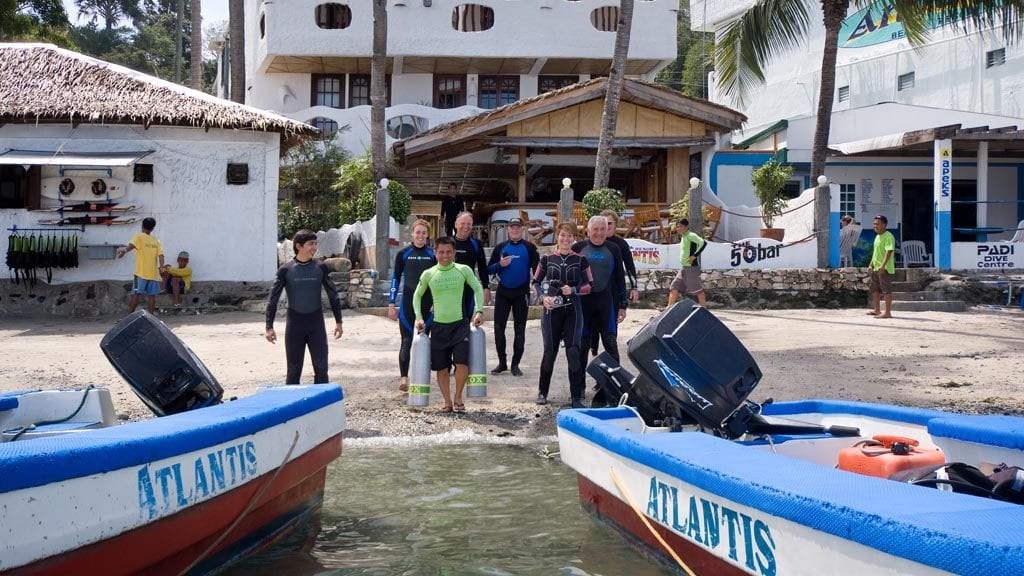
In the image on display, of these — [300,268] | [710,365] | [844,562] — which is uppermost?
[300,268]

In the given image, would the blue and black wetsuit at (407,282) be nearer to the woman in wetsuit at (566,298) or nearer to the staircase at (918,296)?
the woman in wetsuit at (566,298)

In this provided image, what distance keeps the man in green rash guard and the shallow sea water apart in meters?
0.99

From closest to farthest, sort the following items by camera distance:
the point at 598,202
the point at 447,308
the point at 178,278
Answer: the point at 447,308 < the point at 178,278 < the point at 598,202

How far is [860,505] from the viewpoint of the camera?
336 centimetres

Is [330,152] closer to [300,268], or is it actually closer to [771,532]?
[300,268]

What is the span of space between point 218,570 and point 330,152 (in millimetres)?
18927

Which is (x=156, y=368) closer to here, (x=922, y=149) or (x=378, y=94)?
(x=378, y=94)

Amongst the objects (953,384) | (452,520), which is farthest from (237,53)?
(452,520)

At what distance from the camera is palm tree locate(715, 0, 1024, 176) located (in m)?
20.0

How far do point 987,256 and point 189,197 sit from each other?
52.8ft

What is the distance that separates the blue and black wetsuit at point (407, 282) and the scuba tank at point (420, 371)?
2.30ft

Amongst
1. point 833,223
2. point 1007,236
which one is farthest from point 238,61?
point 1007,236

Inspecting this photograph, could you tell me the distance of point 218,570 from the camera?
5.30 m

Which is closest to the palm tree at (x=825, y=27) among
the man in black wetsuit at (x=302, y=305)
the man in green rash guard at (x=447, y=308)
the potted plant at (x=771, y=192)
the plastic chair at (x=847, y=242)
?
the potted plant at (x=771, y=192)
